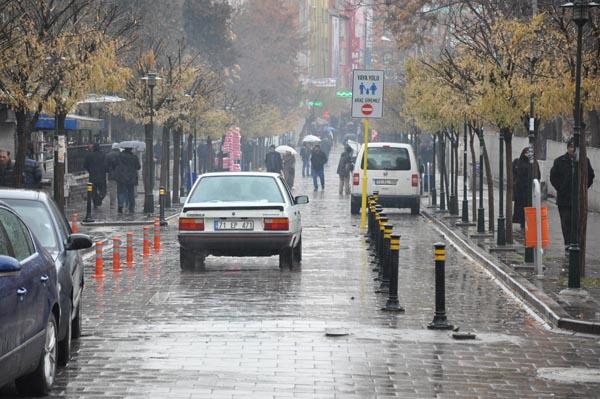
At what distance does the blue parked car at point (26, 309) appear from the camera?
9484 millimetres

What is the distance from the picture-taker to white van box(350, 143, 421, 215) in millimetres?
A: 40156

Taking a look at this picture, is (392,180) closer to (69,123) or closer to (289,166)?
(69,123)

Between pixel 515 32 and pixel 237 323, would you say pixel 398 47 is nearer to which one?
pixel 515 32

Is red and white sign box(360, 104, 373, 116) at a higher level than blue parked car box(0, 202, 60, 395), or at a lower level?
higher

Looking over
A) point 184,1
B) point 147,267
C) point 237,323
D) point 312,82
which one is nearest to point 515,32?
point 147,267

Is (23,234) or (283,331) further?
(283,331)

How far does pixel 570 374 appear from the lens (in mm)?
12508

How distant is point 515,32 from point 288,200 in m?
4.68

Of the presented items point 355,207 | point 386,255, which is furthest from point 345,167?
point 386,255

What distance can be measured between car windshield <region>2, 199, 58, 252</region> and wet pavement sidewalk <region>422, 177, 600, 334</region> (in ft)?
18.2

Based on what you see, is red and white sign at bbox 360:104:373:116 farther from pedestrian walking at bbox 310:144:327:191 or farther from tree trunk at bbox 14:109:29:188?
pedestrian walking at bbox 310:144:327:191

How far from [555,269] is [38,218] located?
34.8 feet

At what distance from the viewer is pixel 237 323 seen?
15.7m

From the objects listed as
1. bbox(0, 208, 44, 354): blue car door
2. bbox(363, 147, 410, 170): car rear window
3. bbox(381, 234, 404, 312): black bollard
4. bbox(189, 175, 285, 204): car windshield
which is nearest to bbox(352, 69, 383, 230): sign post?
bbox(363, 147, 410, 170): car rear window
